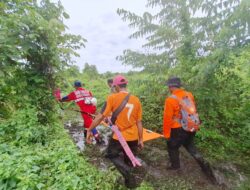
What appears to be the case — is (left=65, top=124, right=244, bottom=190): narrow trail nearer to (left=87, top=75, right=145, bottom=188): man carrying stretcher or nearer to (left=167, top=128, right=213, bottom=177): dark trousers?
(left=167, top=128, right=213, bottom=177): dark trousers

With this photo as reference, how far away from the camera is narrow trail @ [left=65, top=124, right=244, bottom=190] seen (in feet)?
16.5

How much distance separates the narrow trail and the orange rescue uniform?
1295 mm

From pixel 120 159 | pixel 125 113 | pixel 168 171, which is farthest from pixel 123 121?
pixel 168 171

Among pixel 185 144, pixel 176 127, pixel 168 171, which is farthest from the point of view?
pixel 168 171

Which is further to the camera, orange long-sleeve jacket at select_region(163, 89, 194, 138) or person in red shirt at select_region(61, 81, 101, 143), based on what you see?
person in red shirt at select_region(61, 81, 101, 143)

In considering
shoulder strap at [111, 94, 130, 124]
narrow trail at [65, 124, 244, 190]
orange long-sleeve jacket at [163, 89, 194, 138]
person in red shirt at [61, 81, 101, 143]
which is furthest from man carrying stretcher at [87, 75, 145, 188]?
person in red shirt at [61, 81, 101, 143]

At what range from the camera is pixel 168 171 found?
557 cm

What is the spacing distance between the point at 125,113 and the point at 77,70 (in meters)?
3.40

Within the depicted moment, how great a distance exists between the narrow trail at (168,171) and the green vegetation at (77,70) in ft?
0.75

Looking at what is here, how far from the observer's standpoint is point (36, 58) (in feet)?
22.1

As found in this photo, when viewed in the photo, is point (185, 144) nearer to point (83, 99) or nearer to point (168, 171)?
point (168, 171)

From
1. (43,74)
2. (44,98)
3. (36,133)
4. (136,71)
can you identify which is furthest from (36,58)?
(136,71)

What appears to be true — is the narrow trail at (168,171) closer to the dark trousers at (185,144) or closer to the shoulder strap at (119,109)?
the dark trousers at (185,144)

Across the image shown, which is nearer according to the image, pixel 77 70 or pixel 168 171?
pixel 168 171
